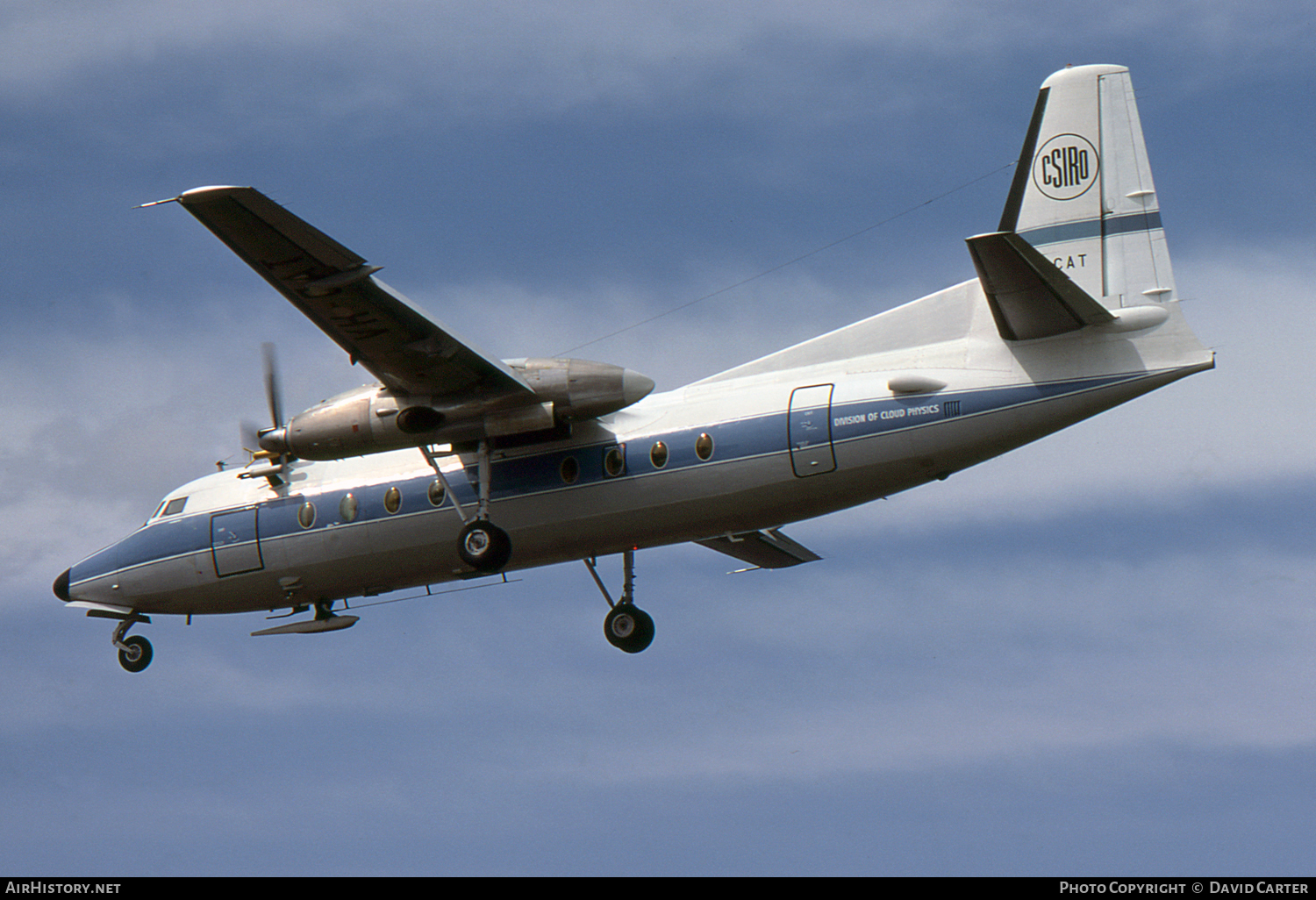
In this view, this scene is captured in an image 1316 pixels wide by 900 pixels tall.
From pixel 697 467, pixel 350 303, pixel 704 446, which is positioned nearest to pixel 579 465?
pixel 697 467

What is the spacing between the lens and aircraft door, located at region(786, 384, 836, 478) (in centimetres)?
2045

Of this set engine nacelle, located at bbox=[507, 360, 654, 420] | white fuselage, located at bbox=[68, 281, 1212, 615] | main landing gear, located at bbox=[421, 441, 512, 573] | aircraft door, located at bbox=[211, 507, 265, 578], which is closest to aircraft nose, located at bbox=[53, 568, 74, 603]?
white fuselage, located at bbox=[68, 281, 1212, 615]

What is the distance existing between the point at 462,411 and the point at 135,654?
9.20m

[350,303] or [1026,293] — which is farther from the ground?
[350,303]

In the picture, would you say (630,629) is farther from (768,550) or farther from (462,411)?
(462,411)

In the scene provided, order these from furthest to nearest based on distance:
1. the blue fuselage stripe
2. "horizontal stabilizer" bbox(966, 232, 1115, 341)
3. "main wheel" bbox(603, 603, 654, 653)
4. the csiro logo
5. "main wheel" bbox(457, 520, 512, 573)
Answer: "main wheel" bbox(603, 603, 654, 653) → "main wheel" bbox(457, 520, 512, 573) → the csiro logo → the blue fuselage stripe → "horizontal stabilizer" bbox(966, 232, 1115, 341)

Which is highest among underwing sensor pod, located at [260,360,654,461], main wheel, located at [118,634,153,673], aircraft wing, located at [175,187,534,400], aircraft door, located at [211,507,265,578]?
aircraft wing, located at [175,187,534,400]

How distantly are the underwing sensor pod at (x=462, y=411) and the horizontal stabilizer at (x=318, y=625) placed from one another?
13.1 feet

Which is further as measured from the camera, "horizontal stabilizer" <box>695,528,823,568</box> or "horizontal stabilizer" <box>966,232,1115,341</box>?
"horizontal stabilizer" <box>695,528,823,568</box>

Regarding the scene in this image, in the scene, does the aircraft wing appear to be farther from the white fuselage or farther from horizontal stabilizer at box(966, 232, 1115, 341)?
horizontal stabilizer at box(966, 232, 1115, 341)

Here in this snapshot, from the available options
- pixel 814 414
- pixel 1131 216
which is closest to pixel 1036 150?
pixel 1131 216

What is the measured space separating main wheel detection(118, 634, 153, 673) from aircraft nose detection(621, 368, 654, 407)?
11212mm

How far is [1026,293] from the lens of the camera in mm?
18922

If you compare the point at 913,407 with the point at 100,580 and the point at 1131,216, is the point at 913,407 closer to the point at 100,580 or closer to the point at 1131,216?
the point at 1131,216
